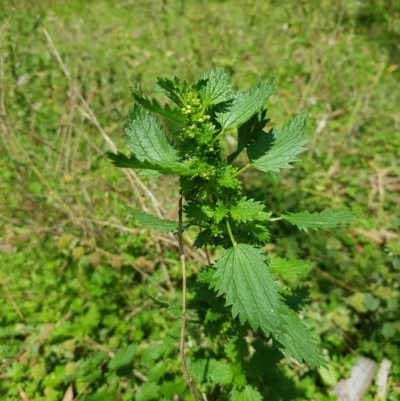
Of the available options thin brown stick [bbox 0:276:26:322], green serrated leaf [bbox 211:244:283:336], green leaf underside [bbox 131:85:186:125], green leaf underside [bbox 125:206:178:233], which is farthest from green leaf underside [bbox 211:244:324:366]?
thin brown stick [bbox 0:276:26:322]

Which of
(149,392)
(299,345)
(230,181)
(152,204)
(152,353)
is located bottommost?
(149,392)

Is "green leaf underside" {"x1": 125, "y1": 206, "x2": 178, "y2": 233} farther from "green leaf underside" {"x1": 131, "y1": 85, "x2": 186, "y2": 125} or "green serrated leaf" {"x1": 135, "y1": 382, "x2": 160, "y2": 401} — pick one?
"green serrated leaf" {"x1": 135, "y1": 382, "x2": 160, "y2": 401}

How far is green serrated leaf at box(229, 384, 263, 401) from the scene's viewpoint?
1.65m

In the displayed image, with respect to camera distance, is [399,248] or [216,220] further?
[399,248]

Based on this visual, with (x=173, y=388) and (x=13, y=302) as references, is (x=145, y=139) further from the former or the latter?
(x=13, y=302)

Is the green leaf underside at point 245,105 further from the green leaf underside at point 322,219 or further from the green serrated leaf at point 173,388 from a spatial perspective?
the green serrated leaf at point 173,388

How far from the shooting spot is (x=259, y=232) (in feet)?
4.74

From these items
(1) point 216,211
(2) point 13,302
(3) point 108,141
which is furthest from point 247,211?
(2) point 13,302

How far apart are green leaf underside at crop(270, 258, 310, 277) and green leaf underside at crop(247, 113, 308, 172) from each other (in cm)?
34

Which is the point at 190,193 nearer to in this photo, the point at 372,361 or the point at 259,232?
the point at 259,232

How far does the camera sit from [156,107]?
1.17 m

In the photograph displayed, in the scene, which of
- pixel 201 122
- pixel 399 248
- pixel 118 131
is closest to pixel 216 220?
pixel 201 122

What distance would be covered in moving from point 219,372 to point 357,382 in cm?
Result: 100

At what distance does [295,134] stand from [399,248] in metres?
1.33
